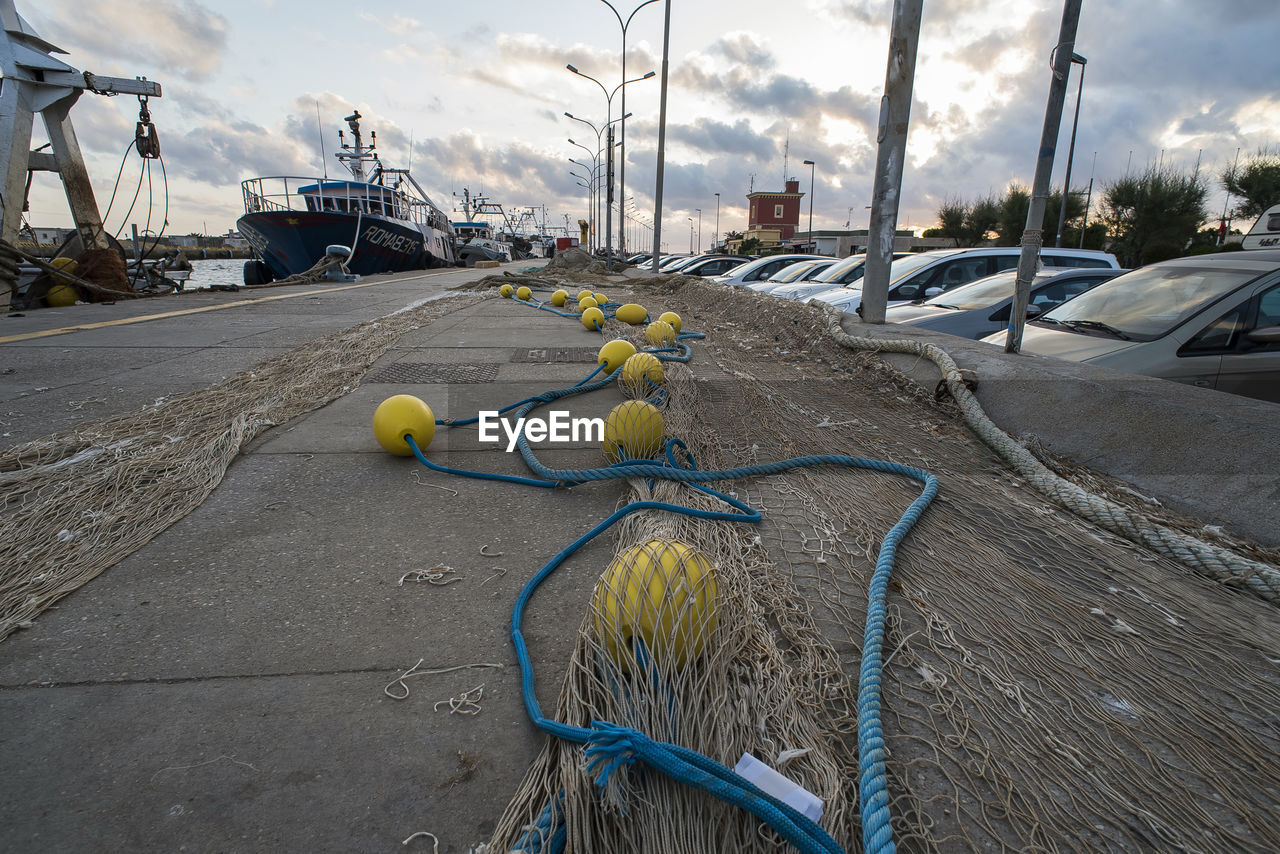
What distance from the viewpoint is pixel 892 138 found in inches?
227

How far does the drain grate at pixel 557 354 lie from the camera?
6.18 metres

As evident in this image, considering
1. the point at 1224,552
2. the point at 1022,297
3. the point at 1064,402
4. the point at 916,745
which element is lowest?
the point at 916,745

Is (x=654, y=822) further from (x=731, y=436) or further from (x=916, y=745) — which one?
(x=731, y=436)

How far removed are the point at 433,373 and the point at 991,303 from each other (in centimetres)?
610

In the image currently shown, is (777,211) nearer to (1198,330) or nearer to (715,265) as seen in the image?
(715,265)

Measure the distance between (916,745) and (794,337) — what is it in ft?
18.2

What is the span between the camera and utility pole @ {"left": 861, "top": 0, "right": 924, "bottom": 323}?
220 inches

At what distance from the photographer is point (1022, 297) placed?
452 cm

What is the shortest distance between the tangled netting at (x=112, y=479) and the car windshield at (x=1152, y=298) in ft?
20.0

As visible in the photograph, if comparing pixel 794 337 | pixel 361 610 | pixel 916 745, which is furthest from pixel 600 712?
pixel 794 337

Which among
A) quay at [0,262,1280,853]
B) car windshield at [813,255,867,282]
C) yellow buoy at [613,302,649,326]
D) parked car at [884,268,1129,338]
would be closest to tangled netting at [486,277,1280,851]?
quay at [0,262,1280,853]

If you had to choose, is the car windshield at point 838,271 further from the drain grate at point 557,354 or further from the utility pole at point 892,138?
the drain grate at point 557,354

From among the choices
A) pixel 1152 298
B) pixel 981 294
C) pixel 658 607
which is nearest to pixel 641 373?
pixel 658 607
